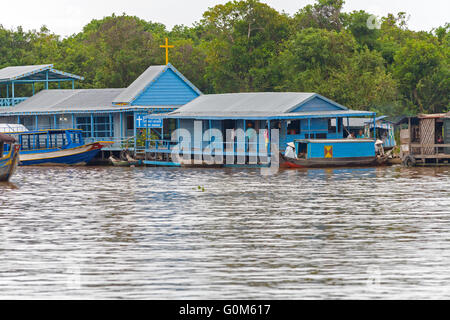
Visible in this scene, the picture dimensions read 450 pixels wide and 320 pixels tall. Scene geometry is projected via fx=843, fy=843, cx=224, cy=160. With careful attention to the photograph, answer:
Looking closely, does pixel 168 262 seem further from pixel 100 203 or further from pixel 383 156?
pixel 383 156

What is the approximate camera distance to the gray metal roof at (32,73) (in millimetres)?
60344

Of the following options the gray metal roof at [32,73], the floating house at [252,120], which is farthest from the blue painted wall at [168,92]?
the gray metal roof at [32,73]

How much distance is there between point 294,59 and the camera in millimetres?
63719

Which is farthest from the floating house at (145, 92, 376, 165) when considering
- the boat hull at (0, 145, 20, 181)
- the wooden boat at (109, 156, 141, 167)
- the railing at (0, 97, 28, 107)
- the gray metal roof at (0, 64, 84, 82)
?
the railing at (0, 97, 28, 107)

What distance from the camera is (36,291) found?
14.9 meters

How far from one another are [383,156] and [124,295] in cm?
3275

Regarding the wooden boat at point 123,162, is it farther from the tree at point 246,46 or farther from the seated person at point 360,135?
the tree at point 246,46

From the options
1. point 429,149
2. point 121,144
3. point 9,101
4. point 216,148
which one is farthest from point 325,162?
point 9,101

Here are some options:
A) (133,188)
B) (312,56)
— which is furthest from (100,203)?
(312,56)

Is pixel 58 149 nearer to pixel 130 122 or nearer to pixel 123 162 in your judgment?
pixel 123 162

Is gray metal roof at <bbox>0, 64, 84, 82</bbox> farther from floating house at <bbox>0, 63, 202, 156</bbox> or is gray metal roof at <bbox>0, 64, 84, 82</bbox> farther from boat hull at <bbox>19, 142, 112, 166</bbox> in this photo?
boat hull at <bbox>19, 142, 112, 166</bbox>

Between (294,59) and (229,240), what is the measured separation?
146ft

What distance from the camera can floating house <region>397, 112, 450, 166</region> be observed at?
143 feet

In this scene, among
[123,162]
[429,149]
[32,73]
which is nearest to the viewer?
[429,149]
